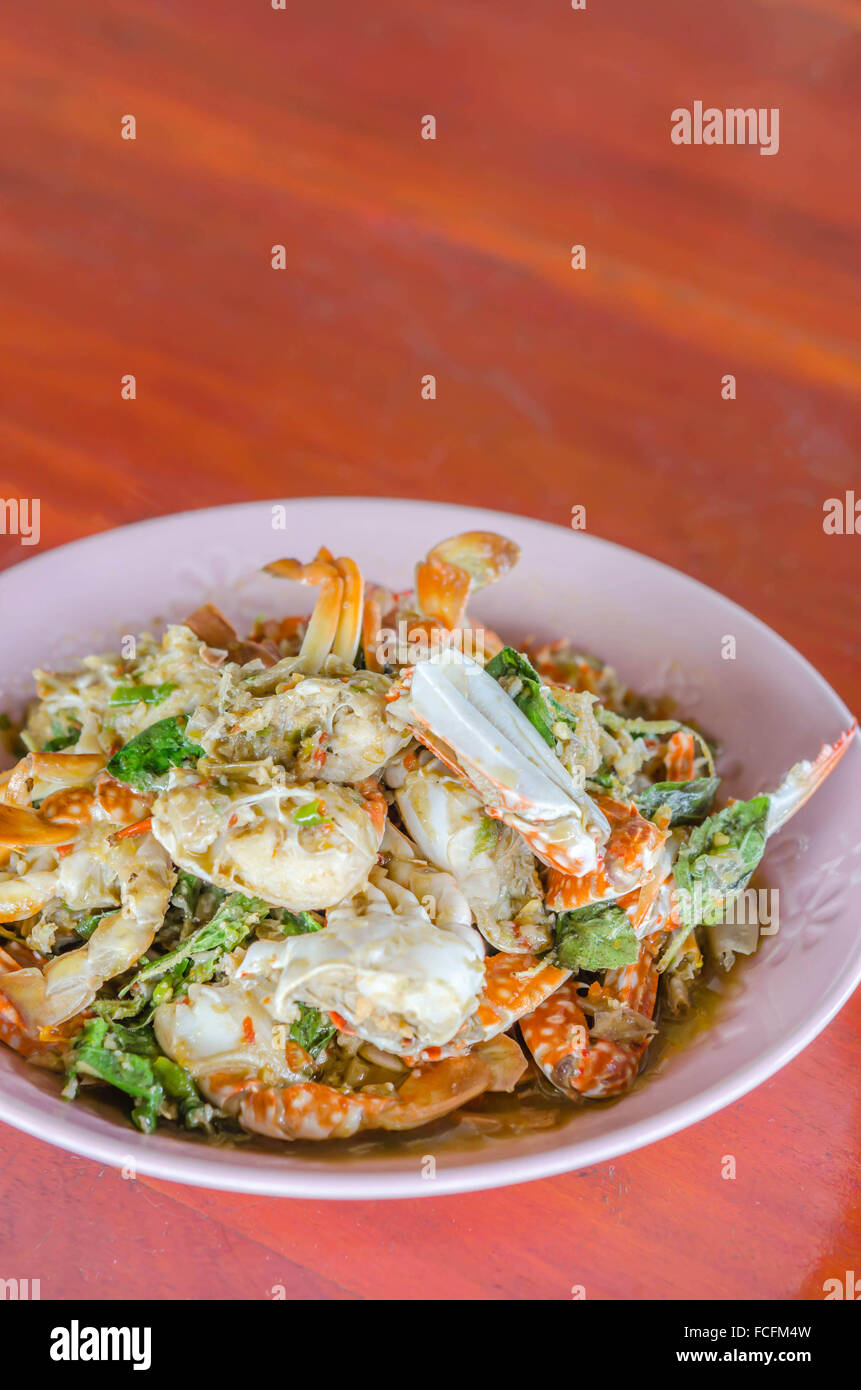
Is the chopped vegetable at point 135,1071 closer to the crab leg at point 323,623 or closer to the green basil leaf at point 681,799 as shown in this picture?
the crab leg at point 323,623

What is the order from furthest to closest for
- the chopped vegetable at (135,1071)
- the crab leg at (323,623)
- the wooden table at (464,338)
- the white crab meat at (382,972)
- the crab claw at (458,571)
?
the crab claw at (458,571), the crab leg at (323,623), the wooden table at (464,338), the chopped vegetable at (135,1071), the white crab meat at (382,972)

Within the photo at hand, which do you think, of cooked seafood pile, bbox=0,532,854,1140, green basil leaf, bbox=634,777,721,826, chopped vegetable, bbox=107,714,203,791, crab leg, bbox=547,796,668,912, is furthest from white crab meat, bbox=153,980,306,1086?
green basil leaf, bbox=634,777,721,826

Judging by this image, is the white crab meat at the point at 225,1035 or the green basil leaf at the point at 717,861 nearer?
the white crab meat at the point at 225,1035

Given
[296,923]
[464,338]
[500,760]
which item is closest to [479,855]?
[500,760]

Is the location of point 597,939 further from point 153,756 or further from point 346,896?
point 153,756

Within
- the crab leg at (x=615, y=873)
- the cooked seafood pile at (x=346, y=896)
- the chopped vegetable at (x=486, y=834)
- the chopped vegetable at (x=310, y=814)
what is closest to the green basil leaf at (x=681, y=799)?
the cooked seafood pile at (x=346, y=896)

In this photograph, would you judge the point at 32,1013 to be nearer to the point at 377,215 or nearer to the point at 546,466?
the point at 546,466

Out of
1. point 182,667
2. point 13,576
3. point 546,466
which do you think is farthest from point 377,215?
point 182,667
